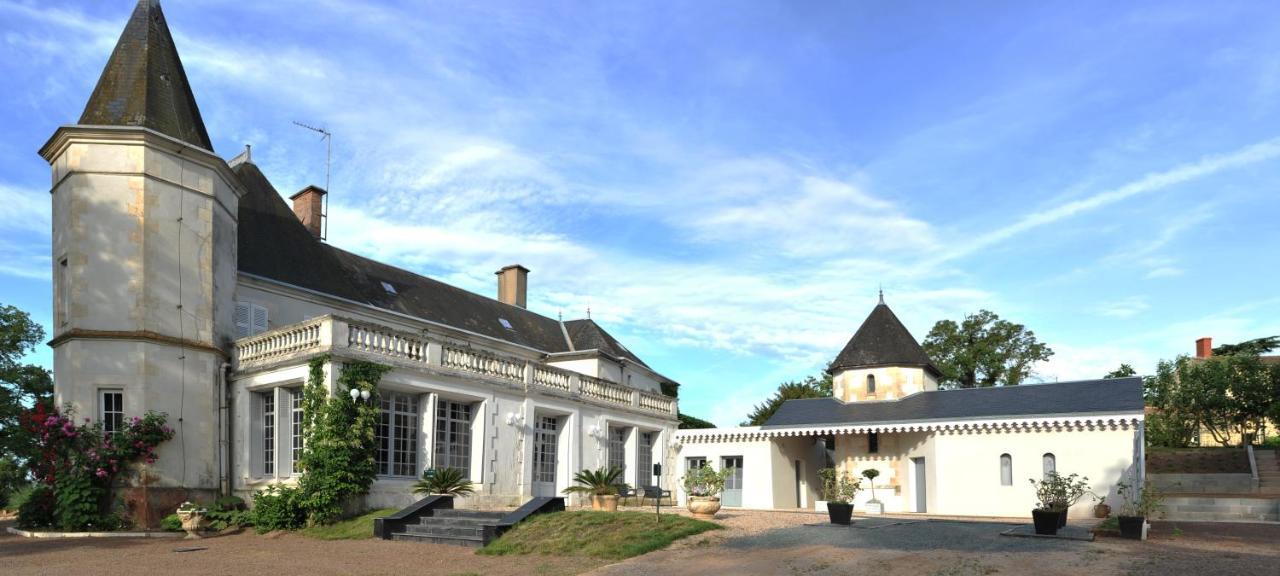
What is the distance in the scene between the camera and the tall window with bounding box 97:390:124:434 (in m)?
17.5

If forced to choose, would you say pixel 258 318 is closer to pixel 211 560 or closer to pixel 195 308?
pixel 195 308

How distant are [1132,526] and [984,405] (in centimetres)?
1323

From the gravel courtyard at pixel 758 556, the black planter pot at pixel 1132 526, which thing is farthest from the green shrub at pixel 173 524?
the black planter pot at pixel 1132 526

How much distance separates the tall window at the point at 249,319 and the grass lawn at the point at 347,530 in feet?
20.9

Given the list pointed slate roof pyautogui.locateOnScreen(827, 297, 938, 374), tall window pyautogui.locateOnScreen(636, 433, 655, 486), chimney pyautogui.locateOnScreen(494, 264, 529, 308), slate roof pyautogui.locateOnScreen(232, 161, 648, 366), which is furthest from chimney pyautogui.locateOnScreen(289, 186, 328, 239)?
pointed slate roof pyautogui.locateOnScreen(827, 297, 938, 374)

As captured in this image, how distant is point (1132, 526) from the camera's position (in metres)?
13.6

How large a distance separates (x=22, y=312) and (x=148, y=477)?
15.2 metres

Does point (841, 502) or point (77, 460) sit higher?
point (77, 460)

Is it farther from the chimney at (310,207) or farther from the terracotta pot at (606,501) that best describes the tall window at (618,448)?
the chimney at (310,207)

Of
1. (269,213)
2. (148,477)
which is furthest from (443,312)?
(148,477)

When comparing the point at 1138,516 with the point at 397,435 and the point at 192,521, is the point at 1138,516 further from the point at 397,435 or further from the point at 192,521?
the point at 192,521

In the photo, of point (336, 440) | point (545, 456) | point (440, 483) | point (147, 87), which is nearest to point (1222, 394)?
point (545, 456)

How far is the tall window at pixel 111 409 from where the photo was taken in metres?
17.5

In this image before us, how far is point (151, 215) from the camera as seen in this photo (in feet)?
59.8
